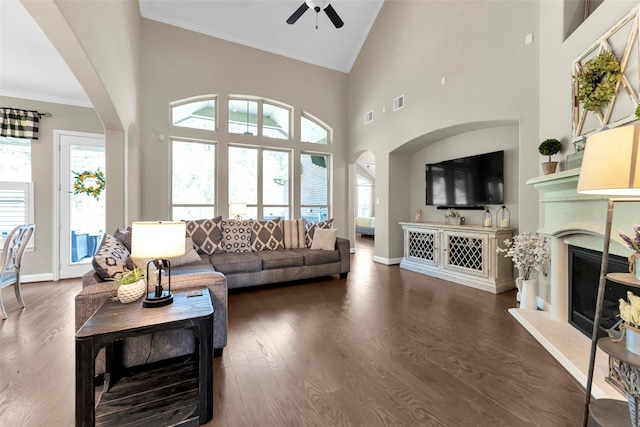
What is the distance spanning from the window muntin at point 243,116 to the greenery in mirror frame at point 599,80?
5.32m

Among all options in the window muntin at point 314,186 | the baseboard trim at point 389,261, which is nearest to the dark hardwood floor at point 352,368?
the baseboard trim at point 389,261

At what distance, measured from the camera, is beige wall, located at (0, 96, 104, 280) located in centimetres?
417

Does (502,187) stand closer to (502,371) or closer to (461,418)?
(502,371)

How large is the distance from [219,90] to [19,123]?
3.12m

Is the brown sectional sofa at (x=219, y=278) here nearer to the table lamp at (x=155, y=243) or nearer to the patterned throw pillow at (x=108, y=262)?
the patterned throw pillow at (x=108, y=262)

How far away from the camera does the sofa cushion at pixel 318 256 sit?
4102 millimetres

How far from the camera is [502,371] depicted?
1.87 m

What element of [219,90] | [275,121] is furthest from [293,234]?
[219,90]

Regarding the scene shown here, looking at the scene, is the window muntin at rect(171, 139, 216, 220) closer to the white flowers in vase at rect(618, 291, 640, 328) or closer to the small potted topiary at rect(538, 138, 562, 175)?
the small potted topiary at rect(538, 138, 562, 175)

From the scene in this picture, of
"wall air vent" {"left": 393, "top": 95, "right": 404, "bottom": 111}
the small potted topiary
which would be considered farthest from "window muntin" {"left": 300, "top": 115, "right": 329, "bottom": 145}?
the small potted topiary

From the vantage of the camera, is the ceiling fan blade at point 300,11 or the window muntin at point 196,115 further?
the window muntin at point 196,115

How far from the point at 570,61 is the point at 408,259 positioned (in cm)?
353

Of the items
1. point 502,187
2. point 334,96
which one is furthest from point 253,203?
point 502,187

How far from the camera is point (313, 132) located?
6668 mm
